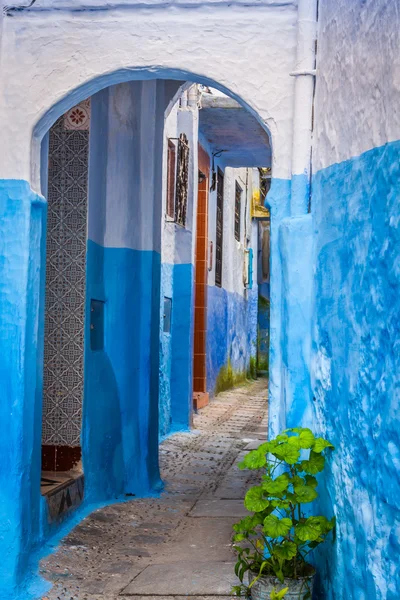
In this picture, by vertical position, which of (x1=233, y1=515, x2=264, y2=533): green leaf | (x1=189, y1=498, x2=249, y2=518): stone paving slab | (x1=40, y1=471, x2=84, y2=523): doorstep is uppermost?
(x1=233, y1=515, x2=264, y2=533): green leaf

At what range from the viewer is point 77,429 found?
236 inches

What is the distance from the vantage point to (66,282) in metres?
6.04

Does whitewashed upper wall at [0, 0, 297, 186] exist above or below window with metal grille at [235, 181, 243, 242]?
below

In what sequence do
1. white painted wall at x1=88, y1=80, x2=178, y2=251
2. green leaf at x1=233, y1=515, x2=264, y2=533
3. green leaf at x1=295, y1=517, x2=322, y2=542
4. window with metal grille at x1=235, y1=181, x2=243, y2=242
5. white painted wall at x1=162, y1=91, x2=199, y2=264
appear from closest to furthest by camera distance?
green leaf at x1=295, y1=517, x2=322, y2=542
green leaf at x1=233, y1=515, x2=264, y2=533
white painted wall at x1=88, y1=80, x2=178, y2=251
white painted wall at x1=162, y1=91, x2=199, y2=264
window with metal grille at x1=235, y1=181, x2=243, y2=242

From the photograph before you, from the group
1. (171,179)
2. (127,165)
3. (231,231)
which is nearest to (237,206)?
(231,231)

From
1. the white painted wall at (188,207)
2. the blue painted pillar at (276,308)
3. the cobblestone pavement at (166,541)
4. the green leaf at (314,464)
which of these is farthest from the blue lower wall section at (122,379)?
the white painted wall at (188,207)

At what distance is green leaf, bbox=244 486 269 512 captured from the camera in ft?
12.3

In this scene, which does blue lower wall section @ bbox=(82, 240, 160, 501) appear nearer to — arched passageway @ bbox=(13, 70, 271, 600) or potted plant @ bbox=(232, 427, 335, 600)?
arched passageway @ bbox=(13, 70, 271, 600)

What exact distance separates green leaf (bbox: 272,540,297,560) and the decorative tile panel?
257 cm

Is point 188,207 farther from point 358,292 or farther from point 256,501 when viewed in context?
point 358,292

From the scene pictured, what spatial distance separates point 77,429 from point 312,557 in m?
2.30

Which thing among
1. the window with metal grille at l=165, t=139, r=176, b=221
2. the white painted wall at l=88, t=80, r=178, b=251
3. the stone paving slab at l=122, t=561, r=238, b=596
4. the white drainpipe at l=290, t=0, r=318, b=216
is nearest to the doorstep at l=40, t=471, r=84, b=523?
the stone paving slab at l=122, t=561, r=238, b=596

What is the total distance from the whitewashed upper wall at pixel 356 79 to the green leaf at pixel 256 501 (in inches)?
60.5

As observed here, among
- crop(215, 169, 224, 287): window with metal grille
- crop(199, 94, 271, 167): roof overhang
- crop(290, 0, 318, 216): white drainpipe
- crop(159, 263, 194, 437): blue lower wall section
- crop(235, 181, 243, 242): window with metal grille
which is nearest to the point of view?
crop(290, 0, 318, 216): white drainpipe
